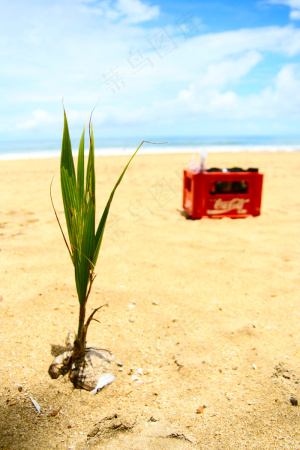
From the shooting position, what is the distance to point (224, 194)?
4.15 m

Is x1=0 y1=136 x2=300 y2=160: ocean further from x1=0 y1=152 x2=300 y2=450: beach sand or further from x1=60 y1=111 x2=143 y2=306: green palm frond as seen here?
x1=60 y1=111 x2=143 y2=306: green palm frond

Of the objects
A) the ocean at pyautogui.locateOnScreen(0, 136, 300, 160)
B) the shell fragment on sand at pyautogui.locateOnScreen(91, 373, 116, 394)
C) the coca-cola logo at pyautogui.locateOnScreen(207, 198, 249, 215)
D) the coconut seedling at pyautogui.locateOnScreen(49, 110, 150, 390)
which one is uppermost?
the ocean at pyautogui.locateOnScreen(0, 136, 300, 160)

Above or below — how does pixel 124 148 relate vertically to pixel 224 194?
above

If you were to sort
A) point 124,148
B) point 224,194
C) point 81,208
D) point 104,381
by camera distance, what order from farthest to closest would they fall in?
point 124,148, point 224,194, point 104,381, point 81,208

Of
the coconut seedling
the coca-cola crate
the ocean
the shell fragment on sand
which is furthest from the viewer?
the ocean

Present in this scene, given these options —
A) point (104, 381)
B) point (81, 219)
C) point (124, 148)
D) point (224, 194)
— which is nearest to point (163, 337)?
point (104, 381)

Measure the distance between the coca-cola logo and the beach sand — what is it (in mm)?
504

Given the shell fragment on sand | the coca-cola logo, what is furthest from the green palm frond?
the coca-cola logo

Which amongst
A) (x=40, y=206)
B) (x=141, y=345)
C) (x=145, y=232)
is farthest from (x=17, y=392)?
(x=40, y=206)

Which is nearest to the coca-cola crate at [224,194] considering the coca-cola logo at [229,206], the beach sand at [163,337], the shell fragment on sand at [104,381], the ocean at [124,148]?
the coca-cola logo at [229,206]

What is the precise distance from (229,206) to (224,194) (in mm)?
154

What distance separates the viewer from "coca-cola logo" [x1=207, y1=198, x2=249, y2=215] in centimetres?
415

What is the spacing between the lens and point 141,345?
5.97 feet

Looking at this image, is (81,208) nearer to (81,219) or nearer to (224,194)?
(81,219)
